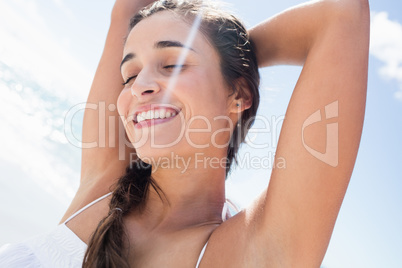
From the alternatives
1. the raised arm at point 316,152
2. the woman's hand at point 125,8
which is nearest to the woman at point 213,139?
the raised arm at point 316,152

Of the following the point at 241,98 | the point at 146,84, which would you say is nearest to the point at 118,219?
the point at 146,84

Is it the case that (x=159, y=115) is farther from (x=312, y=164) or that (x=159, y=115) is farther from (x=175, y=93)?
(x=312, y=164)

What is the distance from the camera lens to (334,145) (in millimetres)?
1477

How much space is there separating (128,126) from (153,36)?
55 centimetres

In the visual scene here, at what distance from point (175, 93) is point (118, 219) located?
2.50 feet

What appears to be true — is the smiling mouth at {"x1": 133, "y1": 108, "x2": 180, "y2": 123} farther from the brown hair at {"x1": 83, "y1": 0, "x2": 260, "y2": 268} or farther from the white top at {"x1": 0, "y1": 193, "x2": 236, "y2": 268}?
the white top at {"x1": 0, "y1": 193, "x2": 236, "y2": 268}

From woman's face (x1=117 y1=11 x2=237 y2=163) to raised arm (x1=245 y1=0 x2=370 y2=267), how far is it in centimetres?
55

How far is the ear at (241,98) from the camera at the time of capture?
221 cm

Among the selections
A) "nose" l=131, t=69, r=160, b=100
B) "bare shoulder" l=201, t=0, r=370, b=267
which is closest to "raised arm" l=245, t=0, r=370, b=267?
"bare shoulder" l=201, t=0, r=370, b=267

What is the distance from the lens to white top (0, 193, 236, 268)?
1.90 metres

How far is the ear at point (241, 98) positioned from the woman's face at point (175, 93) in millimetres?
66

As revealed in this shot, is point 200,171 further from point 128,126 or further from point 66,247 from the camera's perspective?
point 66,247

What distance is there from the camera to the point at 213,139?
2113 millimetres

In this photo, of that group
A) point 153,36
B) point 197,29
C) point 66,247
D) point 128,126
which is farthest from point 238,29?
point 66,247
